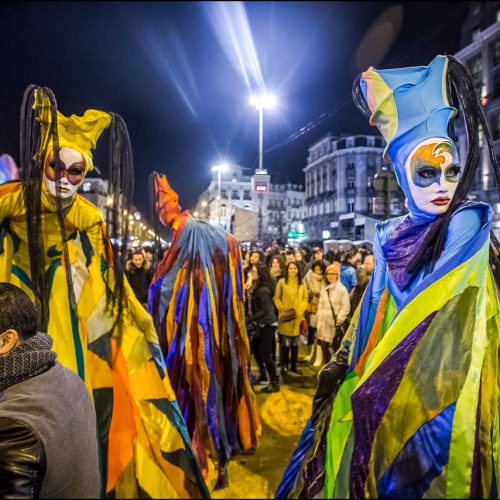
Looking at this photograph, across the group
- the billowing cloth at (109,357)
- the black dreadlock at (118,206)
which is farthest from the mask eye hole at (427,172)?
the billowing cloth at (109,357)

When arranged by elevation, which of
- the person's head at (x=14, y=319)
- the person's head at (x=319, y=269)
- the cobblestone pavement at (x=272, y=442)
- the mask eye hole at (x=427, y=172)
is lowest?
the cobblestone pavement at (x=272, y=442)

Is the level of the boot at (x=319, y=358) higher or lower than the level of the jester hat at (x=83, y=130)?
lower

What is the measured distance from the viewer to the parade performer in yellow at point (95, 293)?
2217 millimetres

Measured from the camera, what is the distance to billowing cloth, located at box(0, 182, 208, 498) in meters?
2.24

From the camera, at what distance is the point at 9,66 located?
2283 mm

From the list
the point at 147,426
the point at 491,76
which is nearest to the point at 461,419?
the point at 147,426

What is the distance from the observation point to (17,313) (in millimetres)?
1281

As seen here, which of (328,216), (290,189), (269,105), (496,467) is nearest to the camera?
(496,467)

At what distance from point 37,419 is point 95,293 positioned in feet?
5.00

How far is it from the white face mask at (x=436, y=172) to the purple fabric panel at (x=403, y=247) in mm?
124

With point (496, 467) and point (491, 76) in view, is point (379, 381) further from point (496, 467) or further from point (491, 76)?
point (491, 76)

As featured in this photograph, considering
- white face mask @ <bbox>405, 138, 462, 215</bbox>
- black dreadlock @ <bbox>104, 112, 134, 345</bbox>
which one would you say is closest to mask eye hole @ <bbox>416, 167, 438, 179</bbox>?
white face mask @ <bbox>405, 138, 462, 215</bbox>

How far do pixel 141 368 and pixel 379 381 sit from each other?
5.13ft

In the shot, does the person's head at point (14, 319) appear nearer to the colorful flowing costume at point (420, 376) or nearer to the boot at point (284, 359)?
the colorful flowing costume at point (420, 376)
